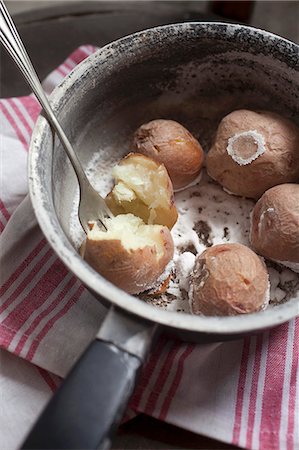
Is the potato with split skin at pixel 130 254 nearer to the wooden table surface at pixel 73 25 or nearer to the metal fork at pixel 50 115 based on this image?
the metal fork at pixel 50 115

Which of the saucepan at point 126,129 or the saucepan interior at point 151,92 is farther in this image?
the saucepan interior at point 151,92

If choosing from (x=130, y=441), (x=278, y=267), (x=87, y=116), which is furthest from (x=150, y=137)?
(x=130, y=441)

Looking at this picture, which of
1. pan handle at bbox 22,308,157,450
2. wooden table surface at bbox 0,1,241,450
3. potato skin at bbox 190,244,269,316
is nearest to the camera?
pan handle at bbox 22,308,157,450

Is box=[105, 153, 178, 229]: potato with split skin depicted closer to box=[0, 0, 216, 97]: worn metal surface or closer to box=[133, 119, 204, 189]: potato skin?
box=[133, 119, 204, 189]: potato skin

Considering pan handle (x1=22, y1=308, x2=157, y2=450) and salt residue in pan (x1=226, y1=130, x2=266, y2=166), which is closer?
pan handle (x1=22, y1=308, x2=157, y2=450)

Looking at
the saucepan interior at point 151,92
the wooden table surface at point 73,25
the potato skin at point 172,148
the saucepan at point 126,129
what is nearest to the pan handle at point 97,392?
the saucepan at point 126,129

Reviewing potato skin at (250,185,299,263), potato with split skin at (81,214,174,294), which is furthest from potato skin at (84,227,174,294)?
potato skin at (250,185,299,263)

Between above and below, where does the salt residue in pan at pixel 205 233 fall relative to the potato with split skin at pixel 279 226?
below

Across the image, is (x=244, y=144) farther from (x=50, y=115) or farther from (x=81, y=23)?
(x=81, y=23)
